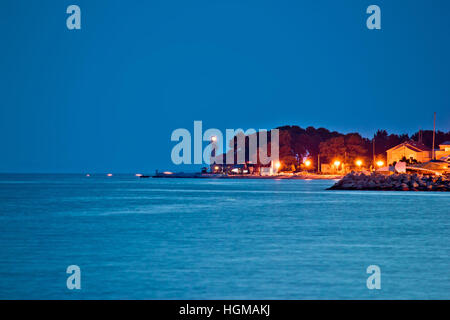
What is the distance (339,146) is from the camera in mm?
118062

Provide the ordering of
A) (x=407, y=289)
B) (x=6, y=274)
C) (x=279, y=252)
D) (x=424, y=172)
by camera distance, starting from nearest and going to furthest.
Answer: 1. (x=407, y=289)
2. (x=6, y=274)
3. (x=279, y=252)
4. (x=424, y=172)

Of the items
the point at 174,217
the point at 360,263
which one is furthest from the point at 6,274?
the point at 174,217

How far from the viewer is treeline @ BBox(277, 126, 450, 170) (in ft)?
387

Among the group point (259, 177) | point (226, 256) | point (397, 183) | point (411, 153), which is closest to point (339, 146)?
point (259, 177)

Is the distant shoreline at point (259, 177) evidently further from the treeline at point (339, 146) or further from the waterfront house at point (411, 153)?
the waterfront house at point (411, 153)

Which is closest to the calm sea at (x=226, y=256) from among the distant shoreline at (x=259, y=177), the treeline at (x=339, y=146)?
the distant shoreline at (x=259, y=177)

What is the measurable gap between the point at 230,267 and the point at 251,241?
530cm

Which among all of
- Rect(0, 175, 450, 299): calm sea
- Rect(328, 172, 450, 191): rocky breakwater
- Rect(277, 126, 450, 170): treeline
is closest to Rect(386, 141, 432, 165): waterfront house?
Rect(328, 172, 450, 191): rocky breakwater

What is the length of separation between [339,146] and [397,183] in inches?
2399

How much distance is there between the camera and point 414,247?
57.2 feet

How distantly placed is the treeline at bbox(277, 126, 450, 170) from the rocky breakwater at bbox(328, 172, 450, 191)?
51886 millimetres

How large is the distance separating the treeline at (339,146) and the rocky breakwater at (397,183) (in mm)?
51886
